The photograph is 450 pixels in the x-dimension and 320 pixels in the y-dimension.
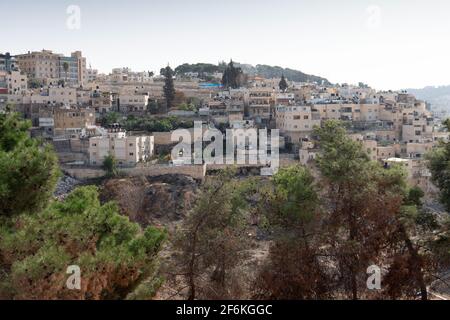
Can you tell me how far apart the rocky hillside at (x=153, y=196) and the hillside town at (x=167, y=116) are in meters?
1.57

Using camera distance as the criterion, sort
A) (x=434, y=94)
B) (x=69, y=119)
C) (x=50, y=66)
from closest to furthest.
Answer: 1. (x=69, y=119)
2. (x=50, y=66)
3. (x=434, y=94)

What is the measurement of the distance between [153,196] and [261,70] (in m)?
75.7

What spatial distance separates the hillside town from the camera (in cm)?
3033

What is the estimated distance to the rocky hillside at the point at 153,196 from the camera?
2695cm

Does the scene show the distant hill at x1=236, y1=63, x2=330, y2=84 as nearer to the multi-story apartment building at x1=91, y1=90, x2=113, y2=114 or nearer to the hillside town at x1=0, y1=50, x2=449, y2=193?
the hillside town at x1=0, y1=50, x2=449, y2=193

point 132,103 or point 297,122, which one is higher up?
point 132,103

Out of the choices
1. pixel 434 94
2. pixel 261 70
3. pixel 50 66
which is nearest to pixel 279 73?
pixel 261 70

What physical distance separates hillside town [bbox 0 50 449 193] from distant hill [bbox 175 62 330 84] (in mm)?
17188

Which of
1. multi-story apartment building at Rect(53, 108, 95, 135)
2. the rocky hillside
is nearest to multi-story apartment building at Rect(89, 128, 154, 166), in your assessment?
the rocky hillside

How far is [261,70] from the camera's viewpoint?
330 ft

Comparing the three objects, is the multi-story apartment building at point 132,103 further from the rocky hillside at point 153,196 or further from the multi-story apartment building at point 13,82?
the rocky hillside at point 153,196

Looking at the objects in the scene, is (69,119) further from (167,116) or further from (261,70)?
(261,70)
